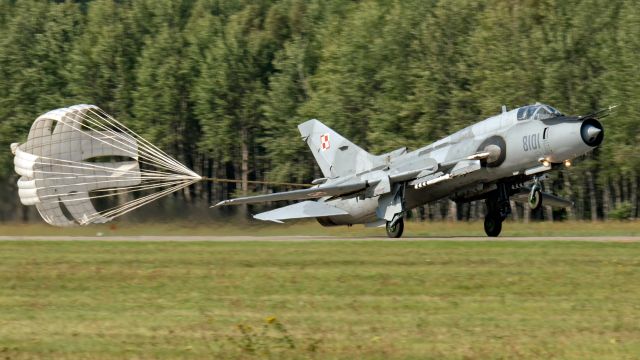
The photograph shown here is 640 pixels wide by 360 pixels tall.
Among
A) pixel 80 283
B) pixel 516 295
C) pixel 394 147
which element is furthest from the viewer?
pixel 394 147

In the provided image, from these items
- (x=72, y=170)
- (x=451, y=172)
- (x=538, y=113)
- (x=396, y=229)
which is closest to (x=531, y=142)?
(x=538, y=113)

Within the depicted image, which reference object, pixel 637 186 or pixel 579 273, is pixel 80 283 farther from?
pixel 637 186

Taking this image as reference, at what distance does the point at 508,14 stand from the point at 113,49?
27.1 m

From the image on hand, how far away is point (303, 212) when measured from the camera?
104ft

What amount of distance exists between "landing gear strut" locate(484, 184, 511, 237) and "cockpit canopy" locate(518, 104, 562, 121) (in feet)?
8.15

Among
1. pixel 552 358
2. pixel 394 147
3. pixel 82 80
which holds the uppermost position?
pixel 82 80

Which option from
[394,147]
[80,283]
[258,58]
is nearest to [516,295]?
[80,283]

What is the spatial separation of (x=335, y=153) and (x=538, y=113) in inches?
310

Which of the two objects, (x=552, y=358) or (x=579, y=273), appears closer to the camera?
(x=552, y=358)

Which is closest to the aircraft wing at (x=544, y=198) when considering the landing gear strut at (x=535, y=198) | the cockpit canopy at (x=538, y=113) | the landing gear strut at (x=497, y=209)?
the landing gear strut at (x=497, y=209)

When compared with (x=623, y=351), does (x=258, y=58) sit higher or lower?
higher

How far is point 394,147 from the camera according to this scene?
180 feet

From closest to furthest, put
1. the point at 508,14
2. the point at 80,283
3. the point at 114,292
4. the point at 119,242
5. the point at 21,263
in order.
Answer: the point at 114,292 < the point at 80,283 < the point at 21,263 < the point at 119,242 < the point at 508,14

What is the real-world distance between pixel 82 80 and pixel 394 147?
25.3m
